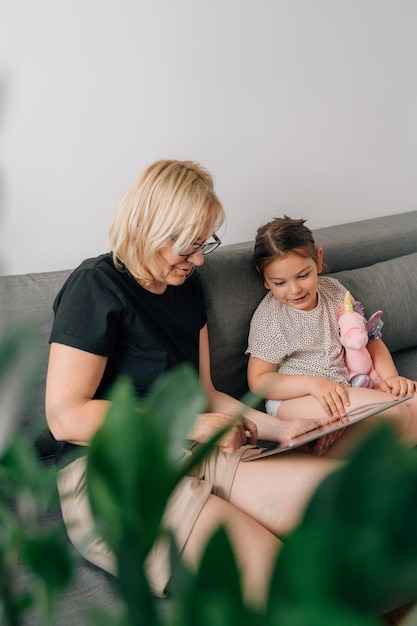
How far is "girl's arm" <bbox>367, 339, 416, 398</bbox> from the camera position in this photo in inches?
79.0

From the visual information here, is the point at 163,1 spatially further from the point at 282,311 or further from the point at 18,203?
the point at 282,311

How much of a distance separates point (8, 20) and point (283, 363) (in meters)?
1.10

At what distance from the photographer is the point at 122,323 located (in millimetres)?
1570

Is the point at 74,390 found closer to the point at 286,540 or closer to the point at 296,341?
the point at 296,341

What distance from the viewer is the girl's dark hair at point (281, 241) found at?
Result: 6.28 feet

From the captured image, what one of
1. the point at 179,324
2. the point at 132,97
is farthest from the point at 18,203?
the point at 179,324

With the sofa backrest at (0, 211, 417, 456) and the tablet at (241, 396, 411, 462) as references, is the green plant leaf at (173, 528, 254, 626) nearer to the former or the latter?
the sofa backrest at (0, 211, 417, 456)

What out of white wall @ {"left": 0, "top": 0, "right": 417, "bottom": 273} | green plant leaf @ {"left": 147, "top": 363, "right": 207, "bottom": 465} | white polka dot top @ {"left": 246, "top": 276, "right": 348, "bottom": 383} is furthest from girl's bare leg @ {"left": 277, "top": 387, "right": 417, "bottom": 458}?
green plant leaf @ {"left": 147, "top": 363, "right": 207, "bottom": 465}

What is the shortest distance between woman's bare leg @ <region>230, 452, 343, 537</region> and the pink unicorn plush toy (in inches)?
21.0

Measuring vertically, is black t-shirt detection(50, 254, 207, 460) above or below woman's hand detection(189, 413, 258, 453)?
above

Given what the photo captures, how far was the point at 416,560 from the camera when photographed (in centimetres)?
19

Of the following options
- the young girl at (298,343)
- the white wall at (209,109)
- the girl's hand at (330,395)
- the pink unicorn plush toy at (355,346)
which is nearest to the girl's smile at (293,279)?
the young girl at (298,343)

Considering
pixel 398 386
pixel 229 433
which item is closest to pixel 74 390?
pixel 229 433

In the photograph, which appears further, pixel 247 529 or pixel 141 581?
pixel 247 529
